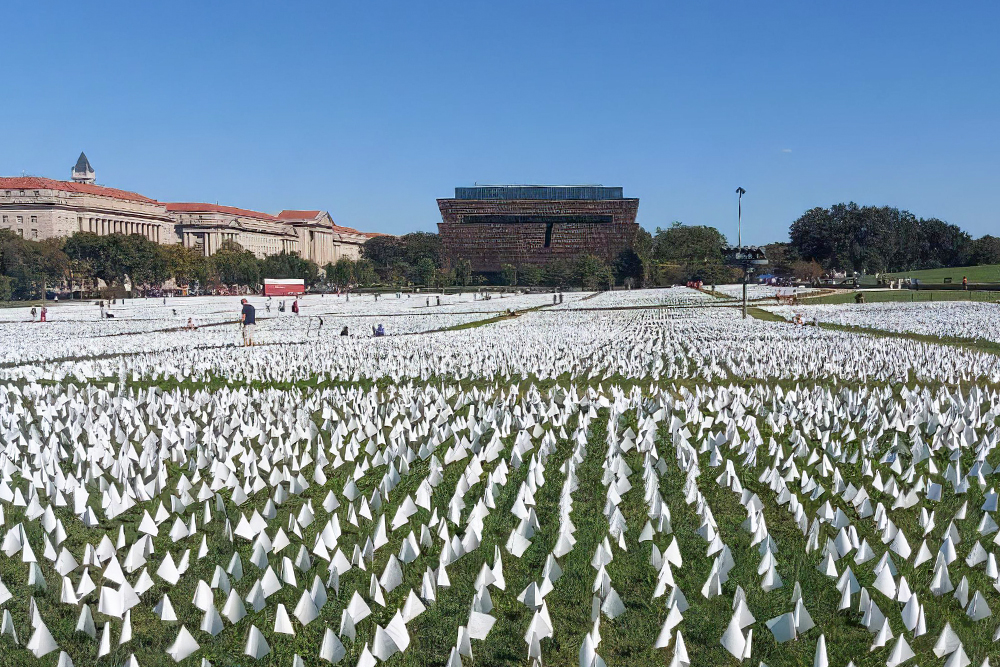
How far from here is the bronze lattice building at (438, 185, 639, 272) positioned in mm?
168125

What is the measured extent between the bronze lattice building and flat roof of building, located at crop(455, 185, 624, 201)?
10.6 ft

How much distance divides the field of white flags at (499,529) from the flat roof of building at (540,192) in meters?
174

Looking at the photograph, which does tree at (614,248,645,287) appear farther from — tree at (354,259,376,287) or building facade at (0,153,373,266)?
building facade at (0,153,373,266)

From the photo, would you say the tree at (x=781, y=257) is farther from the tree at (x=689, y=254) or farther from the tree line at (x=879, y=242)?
the tree at (x=689, y=254)

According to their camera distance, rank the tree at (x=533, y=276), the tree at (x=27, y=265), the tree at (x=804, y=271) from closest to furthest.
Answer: the tree at (x=27, y=265)
the tree at (x=804, y=271)
the tree at (x=533, y=276)

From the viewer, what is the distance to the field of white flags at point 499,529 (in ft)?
13.0

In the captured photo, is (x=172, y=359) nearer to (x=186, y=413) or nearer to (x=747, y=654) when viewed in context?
(x=186, y=413)

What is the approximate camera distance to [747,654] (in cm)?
373

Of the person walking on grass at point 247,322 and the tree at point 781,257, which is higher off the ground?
the tree at point 781,257

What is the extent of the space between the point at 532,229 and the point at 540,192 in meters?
17.6

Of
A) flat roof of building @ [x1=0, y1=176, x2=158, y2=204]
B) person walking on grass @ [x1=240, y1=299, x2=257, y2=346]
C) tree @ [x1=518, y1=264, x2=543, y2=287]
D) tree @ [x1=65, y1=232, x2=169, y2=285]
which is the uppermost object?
flat roof of building @ [x1=0, y1=176, x2=158, y2=204]

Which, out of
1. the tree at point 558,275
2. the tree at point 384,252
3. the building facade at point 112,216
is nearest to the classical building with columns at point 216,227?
the building facade at point 112,216

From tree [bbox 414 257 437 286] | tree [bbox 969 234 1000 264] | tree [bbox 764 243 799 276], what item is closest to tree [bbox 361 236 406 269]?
tree [bbox 414 257 437 286]

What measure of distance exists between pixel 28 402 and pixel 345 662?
32.5 feet
